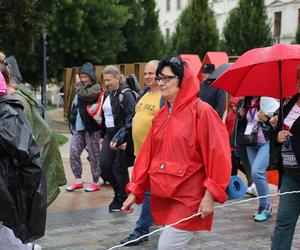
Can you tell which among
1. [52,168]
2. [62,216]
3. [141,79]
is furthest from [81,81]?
[141,79]

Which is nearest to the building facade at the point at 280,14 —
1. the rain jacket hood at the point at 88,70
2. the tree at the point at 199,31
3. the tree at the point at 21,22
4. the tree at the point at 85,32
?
the tree at the point at 199,31

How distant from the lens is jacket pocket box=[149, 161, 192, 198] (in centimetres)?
349

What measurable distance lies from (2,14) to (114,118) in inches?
463

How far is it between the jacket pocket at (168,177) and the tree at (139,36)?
37.3 metres

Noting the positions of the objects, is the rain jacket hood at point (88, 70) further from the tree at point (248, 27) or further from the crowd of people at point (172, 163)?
the tree at point (248, 27)

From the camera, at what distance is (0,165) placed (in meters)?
3.26

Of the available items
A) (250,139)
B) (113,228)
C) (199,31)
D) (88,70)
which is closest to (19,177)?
(113,228)

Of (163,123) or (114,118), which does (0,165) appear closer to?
(163,123)

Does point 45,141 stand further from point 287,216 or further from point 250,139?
point 250,139

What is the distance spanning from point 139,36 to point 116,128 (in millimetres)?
35522

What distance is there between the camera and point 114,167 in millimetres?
6730

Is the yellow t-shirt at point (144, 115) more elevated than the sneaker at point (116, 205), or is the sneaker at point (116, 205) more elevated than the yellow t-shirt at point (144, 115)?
the yellow t-shirt at point (144, 115)

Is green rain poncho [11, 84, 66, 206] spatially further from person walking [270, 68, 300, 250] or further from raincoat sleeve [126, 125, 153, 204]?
person walking [270, 68, 300, 250]

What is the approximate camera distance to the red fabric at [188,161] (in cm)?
344
